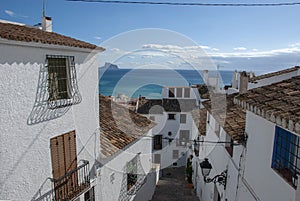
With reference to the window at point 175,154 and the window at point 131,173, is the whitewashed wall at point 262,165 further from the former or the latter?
the window at point 175,154

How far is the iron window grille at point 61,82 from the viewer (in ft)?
17.9

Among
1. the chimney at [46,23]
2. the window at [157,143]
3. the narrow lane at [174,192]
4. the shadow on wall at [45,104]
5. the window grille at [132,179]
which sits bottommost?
the narrow lane at [174,192]

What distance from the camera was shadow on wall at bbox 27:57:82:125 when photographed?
5050mm

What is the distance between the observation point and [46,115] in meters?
5.32

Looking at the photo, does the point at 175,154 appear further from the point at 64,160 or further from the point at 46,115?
the point at 46,115

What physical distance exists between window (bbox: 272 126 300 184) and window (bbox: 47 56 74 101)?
5.09m

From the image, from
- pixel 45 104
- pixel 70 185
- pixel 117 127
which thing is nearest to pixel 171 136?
pixel 117 127

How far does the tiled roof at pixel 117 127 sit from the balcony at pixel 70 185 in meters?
1.02

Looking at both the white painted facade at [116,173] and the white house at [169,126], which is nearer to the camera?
the white painted facade at [116,173]

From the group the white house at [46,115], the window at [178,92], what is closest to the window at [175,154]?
the window at [178,92]

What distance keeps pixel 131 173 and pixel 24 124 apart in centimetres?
669

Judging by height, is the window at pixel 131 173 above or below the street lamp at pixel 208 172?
below

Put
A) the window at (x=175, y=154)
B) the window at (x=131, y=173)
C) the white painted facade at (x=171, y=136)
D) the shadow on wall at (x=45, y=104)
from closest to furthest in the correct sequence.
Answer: the shadow on wall at (x=45, y=104)
the window at (x=131, y=173)
the white painted facade at (x=171, y=136)
the window at (x=175, y=154)

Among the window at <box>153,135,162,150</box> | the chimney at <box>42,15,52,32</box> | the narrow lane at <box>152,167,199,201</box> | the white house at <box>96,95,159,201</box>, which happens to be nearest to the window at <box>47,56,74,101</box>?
the chimney at <box>42,15,52,32</box>
